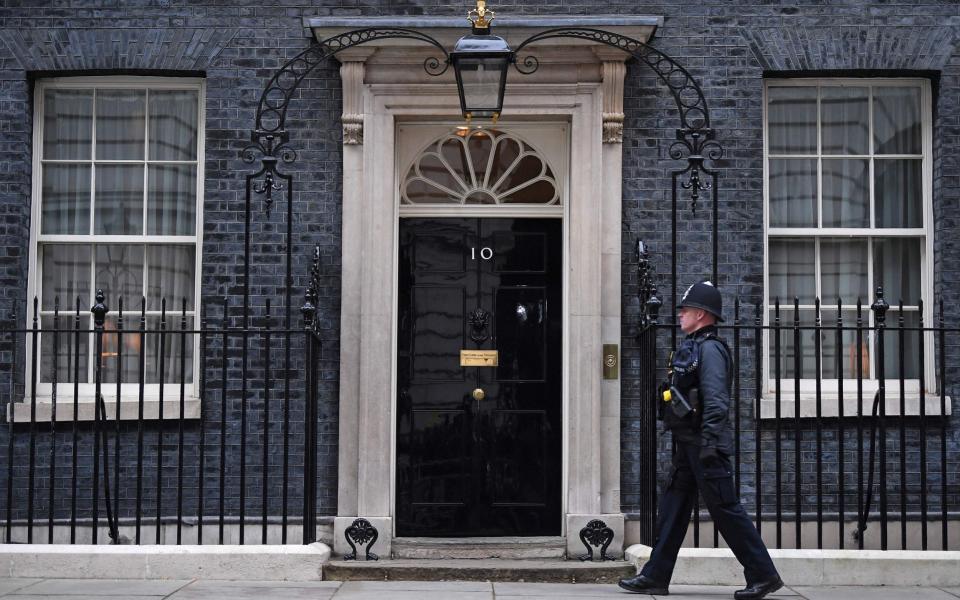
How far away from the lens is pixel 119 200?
959 centimetres

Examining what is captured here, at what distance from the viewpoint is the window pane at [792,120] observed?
377 inches


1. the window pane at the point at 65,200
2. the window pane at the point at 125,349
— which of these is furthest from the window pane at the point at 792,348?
the window pane at the point at 65,200

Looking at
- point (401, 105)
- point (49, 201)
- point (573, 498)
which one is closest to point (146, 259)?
point (49, 201)

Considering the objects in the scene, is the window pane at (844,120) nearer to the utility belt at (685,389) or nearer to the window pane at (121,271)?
the utility belt at (685,389)

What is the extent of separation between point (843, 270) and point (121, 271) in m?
5.52

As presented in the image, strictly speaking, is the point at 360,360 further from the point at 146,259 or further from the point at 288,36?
the point at 288,36

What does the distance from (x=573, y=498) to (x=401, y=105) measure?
315 cm

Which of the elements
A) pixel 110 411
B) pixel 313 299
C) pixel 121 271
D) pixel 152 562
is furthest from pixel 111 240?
pixel 152 562

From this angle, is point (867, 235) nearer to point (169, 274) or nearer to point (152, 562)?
point (169, 274)

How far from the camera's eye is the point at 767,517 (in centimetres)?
891

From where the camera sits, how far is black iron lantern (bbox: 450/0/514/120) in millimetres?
7918

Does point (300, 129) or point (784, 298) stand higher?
point (300, 129)

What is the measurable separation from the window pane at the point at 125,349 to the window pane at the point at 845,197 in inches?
209

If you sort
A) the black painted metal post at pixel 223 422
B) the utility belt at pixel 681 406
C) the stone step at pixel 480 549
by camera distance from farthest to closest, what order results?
the stone step at pixel 480 549 → the black painted metal post at pixel 223 422 → the utility belt at pixel 681 406
